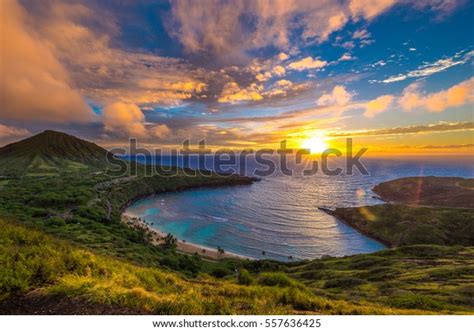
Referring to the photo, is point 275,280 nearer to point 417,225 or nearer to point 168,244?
point 168,244

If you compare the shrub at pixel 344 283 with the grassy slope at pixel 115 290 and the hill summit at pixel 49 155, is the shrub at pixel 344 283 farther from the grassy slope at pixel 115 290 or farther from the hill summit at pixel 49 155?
the hill summit at pixel 49 155

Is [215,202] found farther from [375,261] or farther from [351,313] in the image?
[351,313]

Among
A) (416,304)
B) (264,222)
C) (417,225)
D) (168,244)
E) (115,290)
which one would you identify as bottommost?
(264,222)

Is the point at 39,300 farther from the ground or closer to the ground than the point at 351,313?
farther from the ground

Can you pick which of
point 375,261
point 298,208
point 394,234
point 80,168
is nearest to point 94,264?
point 375,261

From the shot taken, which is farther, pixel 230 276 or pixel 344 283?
pixel 230 276

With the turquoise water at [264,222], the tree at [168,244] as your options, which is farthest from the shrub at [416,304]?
the tree at [168,244]

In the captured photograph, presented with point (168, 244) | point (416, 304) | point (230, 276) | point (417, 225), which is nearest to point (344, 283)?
point (416, 304)

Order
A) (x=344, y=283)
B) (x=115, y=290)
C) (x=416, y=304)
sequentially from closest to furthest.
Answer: (x=115, y=290)
(x=416, y=304)
(x=344, y=283)
